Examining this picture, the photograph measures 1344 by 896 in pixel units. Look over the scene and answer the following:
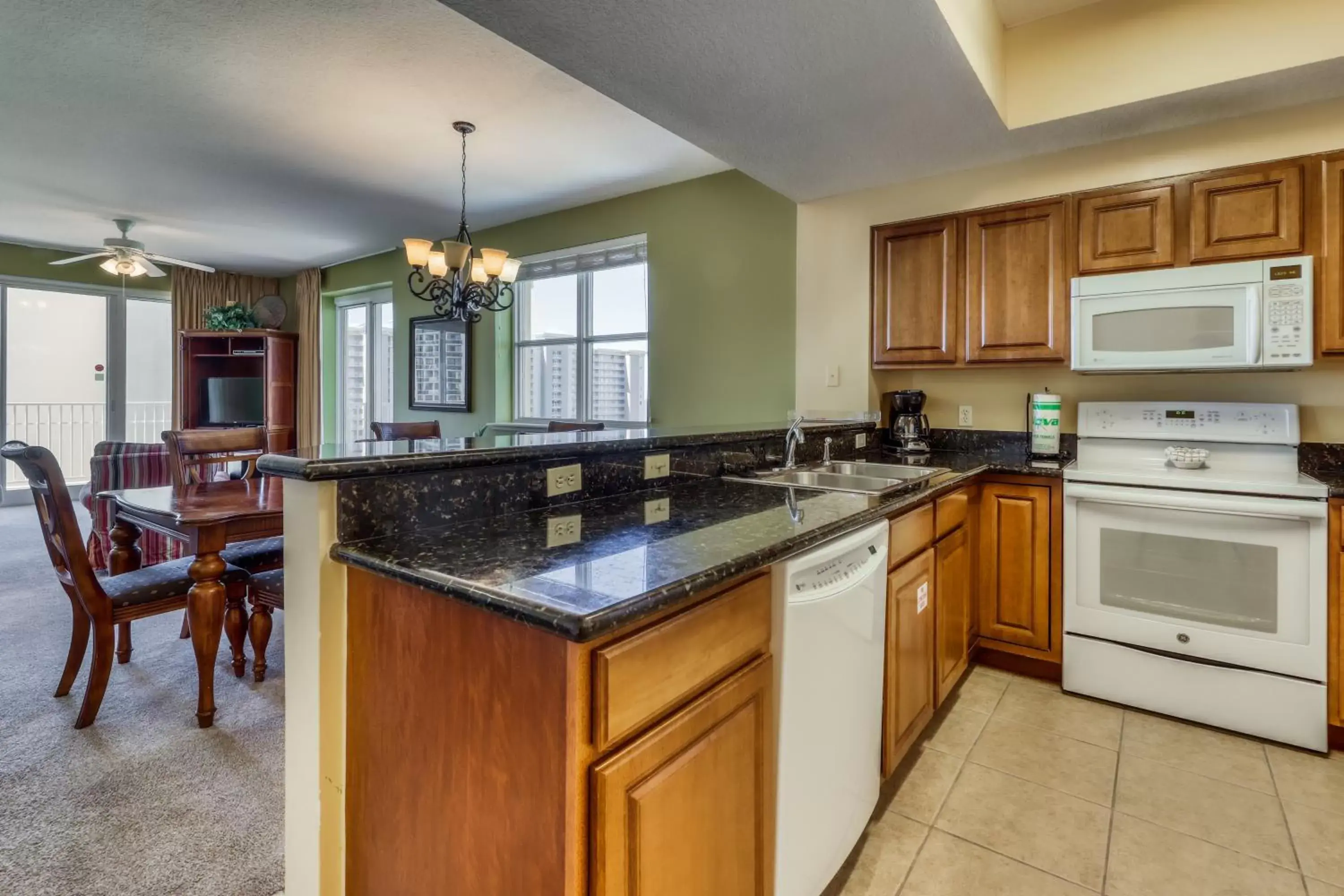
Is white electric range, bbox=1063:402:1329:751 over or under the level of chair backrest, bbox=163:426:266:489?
under

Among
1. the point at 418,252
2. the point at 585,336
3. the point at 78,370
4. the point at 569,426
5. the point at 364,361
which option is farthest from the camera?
the point at 364,361

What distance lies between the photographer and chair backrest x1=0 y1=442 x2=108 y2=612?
6.73 ft

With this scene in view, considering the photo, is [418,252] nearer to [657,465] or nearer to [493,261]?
[493,261]

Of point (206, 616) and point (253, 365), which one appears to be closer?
point (206, 616)

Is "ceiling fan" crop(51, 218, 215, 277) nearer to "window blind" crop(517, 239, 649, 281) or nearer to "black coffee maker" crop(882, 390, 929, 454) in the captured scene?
"window blind" crop(517, 239, 649, 281)

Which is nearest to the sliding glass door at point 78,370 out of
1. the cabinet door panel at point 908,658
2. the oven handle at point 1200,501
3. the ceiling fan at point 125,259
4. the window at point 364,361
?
the window at point 364,361

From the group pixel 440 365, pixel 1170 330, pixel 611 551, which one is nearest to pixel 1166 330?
pixel 1170 330

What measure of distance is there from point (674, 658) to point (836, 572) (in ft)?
1.73

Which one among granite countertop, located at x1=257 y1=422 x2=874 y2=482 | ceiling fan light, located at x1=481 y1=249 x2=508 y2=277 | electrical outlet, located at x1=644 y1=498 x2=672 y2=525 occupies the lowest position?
electrical outlet, located at x1=644 y1=498 x2=672 y2=525

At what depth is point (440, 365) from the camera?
557cm

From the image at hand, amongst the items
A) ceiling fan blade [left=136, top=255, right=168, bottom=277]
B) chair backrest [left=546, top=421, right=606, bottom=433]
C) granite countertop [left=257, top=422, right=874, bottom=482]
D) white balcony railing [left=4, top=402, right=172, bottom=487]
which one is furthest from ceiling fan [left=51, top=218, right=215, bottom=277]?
granite countertop [left=257, top=422, right=874, bottom=482]

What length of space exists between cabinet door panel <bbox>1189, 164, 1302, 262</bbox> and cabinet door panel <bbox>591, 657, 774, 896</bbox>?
8.07 ft

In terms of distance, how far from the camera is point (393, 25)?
2.43 meters

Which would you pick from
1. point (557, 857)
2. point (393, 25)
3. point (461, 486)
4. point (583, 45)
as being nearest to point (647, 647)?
point (557, 857)
